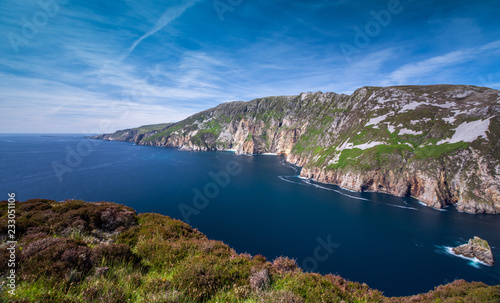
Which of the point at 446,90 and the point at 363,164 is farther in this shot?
the point at 446,90

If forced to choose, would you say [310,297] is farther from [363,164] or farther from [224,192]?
[363,164]

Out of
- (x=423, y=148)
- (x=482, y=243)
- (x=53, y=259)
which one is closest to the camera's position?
(x=53, y=259)

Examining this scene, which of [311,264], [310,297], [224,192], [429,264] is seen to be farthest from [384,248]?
[224,192]

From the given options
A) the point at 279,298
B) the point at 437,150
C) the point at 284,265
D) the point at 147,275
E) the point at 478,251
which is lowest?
the point at 478,251

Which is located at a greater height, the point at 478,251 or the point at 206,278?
the point at 206,278

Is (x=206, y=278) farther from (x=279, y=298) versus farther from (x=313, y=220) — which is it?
(x=313, y=220)

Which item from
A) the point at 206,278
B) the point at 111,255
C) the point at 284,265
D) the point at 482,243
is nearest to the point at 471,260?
the point at 482,243

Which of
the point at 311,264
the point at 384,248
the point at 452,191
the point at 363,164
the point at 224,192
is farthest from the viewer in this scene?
the point at 363,164
